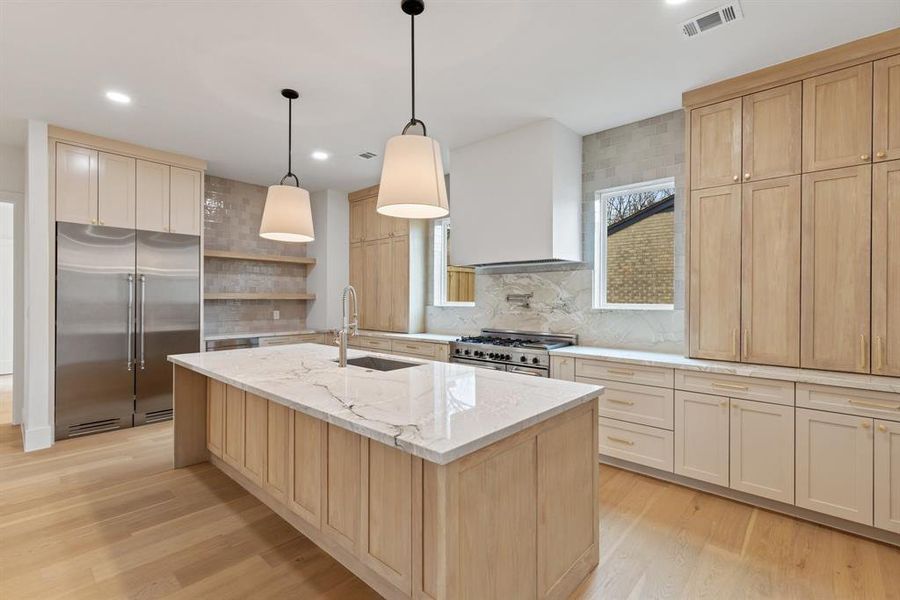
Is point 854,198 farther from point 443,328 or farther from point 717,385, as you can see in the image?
point 443,328

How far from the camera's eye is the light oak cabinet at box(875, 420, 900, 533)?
215cm

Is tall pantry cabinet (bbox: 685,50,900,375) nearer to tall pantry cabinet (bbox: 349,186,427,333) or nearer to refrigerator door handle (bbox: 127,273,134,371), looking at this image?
tall pantry cabinet (bbox: 349,186,427,333)

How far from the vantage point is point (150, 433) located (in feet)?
13.0

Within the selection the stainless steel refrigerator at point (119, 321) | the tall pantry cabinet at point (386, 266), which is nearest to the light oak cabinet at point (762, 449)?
the tall pantry cabinet at point (386, 266)

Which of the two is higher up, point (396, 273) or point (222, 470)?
point (396, 273)

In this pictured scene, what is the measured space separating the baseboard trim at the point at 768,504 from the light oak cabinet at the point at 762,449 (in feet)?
0.33

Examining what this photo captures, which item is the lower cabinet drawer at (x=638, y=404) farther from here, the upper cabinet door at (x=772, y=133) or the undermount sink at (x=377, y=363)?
the upper cabinet door at (x=772, y=133)

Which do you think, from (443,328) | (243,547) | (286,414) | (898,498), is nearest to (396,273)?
(443,328)

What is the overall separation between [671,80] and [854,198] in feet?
4.25

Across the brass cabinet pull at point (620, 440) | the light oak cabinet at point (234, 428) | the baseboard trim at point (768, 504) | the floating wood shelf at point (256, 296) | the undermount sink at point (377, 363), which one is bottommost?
the baseboard trim at point (768, 504)

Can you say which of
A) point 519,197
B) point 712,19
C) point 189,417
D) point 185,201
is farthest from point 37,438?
point 712,19

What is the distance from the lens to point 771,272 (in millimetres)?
2656

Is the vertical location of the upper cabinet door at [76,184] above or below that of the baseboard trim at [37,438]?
above

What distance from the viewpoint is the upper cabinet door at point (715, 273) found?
279 centimetres
